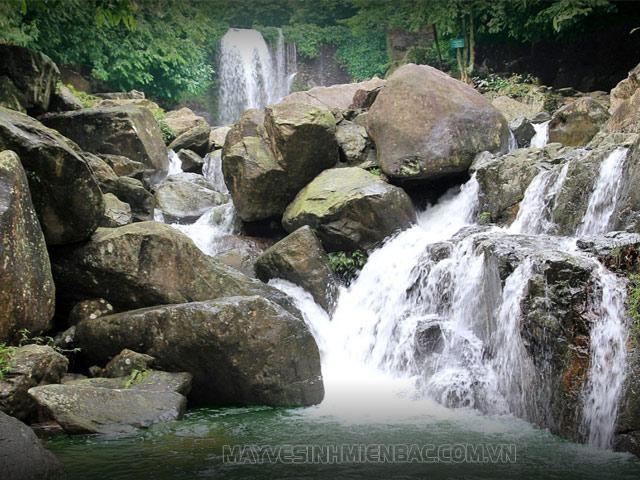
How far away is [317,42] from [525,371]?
19106 millimetres

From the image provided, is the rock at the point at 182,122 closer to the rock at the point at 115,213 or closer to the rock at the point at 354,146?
the rock at the point at 354,146

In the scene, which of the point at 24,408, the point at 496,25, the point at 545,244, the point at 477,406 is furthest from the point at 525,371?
the point at 496,25

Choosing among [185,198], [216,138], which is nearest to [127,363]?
[185,198]

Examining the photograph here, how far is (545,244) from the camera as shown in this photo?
236 inches

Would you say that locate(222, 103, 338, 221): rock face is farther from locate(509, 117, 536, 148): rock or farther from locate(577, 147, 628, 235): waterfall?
locate(577, 147, 628, 235): waterfall

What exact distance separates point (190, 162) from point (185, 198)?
195 centimetres

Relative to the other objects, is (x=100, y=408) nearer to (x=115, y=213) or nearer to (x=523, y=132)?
(x=115, y=213)

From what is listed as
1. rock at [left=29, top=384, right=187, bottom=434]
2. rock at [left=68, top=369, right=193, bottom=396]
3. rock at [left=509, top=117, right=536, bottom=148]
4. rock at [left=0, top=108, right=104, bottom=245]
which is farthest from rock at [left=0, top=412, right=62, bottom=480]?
rock at [left=509, top=117, right=536, bottom=148]

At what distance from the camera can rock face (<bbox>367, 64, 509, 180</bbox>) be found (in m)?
10.3

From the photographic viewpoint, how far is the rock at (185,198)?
466 inches

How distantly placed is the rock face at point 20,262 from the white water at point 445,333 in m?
3.00

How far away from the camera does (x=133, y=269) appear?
276 inches

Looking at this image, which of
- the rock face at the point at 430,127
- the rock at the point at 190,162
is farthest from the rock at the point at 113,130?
the rock face at the point at 430,127

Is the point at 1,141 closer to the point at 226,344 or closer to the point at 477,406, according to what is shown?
the point at 226,344
